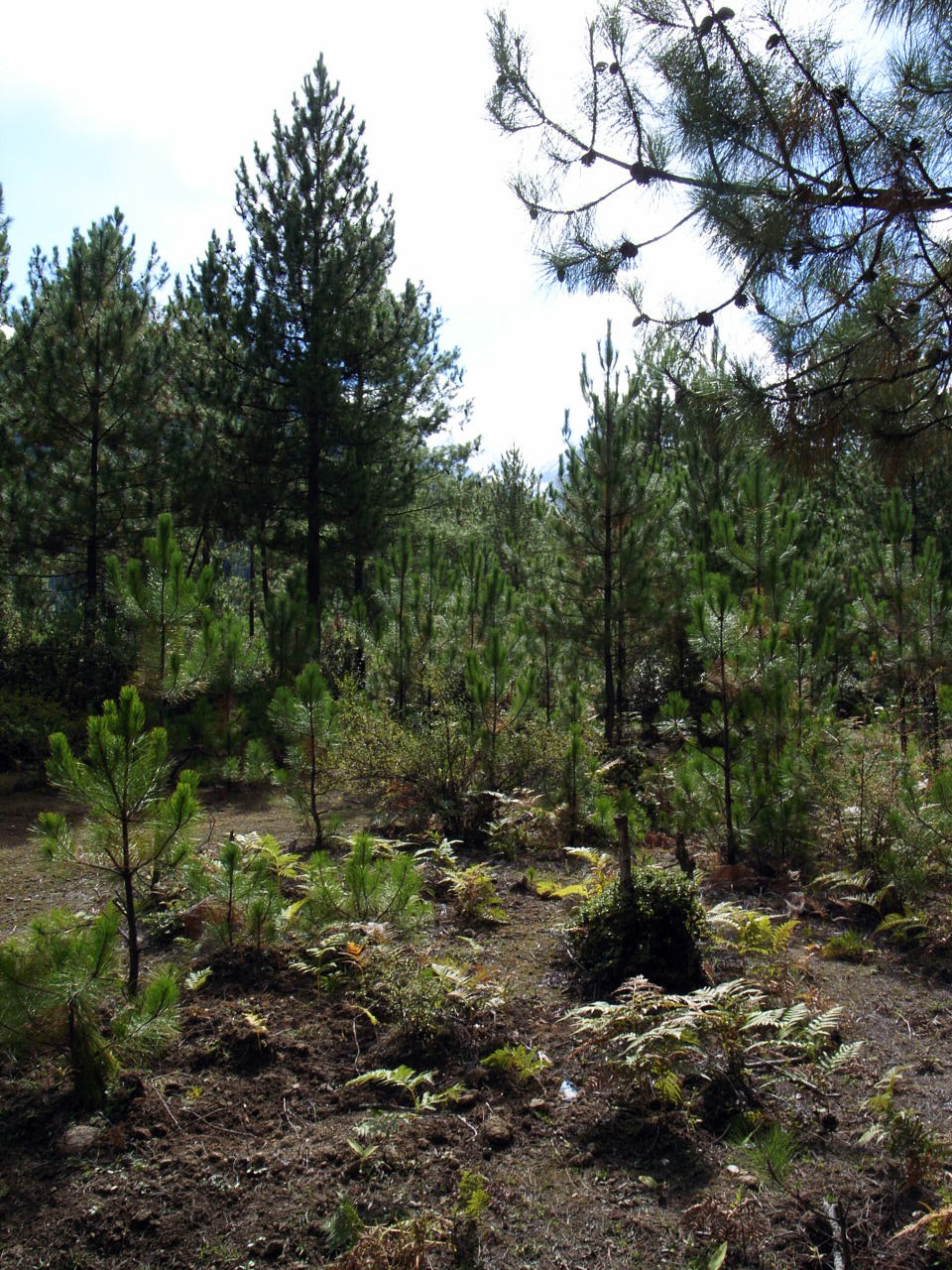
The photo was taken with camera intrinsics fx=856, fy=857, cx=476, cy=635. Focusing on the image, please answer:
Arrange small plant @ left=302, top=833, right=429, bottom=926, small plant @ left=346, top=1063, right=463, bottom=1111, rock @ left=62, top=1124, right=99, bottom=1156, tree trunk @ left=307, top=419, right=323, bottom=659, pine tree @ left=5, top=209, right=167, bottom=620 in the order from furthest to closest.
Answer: tree trunk @ left=307, top=419, right=323, bottom=659 < pine tree @ left=5, top=209, right=167, bottom=620 < small plant @ left=302, top=833, right=429, bottom=926 < small plant @ left=346, top=1063, right=463, bottom=1111 < rock @ left=62, top=1124, right=99, bottom=1156

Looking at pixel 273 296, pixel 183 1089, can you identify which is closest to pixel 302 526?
pixel 273 296

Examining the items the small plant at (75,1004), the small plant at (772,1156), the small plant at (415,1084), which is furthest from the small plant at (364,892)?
the small plant at (772,1156)

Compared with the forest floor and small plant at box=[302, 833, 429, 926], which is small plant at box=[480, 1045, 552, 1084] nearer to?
the forest floor

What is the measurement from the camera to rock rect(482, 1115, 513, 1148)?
267 centimetres

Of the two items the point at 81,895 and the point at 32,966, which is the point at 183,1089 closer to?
the point at 32,966

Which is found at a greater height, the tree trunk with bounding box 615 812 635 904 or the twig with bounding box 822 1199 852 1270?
the tree trunk with bounding box 615 812 635 904

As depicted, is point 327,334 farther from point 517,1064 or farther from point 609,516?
point 517,1064

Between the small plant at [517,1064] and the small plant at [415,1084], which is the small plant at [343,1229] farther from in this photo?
the small plant at [517,1064]

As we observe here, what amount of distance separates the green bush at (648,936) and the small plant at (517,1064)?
2.24 feet

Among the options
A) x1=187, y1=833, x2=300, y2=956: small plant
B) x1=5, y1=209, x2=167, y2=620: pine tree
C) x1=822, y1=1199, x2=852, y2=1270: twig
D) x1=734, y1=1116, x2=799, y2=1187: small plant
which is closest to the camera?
x1=822, y1=1199, x2=852, y2=1270: twig

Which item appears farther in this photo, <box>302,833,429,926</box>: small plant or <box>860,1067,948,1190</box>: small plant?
<box>302,833,429,926</box>: small plant

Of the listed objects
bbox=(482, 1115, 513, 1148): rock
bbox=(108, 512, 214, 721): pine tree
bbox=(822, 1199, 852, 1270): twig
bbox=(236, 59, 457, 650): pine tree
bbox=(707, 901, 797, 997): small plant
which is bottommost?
bbox=(822, 1199, 852, 1270): twig

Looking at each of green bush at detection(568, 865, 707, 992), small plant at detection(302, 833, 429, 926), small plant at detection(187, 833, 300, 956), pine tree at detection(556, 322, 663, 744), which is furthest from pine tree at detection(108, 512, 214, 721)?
pine tree at detection(556, 322, 663, 744)

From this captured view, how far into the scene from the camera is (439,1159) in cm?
257
